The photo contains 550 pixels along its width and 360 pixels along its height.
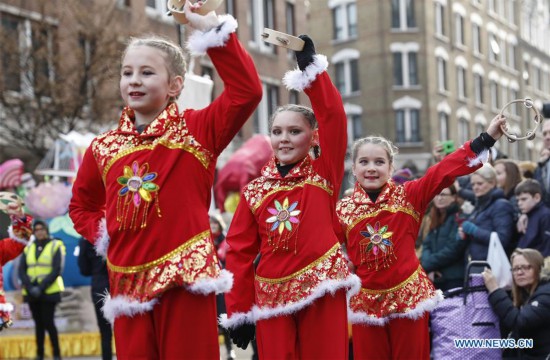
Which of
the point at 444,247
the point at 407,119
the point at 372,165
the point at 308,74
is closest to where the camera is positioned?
the point at 308,74

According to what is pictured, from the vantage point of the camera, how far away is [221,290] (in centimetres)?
398

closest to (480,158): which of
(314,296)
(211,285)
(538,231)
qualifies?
(314,296)

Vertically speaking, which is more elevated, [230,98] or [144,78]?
[144,78]

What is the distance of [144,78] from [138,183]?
1.60 ft

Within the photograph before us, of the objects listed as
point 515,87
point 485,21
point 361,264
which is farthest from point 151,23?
point 515,87

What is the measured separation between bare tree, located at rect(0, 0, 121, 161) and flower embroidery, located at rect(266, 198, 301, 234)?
14.9m

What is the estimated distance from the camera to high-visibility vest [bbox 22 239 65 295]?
1123cm

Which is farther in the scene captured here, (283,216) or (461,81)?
(461,81)

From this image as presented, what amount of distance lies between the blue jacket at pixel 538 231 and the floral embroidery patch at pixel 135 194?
5174 millimetres

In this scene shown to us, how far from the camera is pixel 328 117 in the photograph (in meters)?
4.82

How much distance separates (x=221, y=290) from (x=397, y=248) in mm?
2207

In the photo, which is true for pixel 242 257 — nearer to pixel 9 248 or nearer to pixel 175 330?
pixel 175 330

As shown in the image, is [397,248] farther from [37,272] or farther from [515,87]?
[515,87]

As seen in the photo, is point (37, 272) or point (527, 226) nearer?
point (527, 226)
